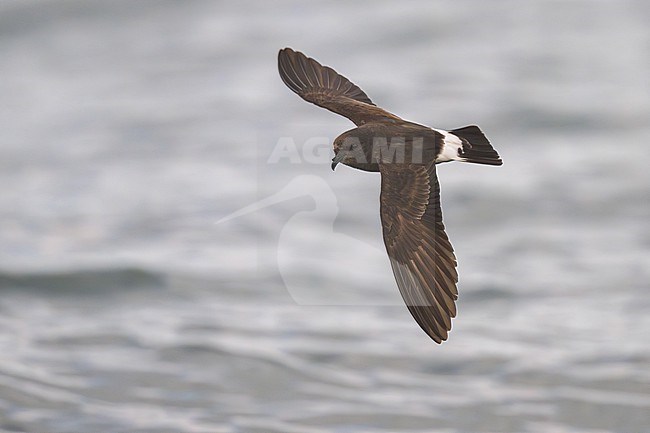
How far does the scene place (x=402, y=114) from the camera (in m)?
20.2

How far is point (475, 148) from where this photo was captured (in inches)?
274

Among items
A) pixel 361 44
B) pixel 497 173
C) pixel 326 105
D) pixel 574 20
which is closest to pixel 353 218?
pixel 497 173

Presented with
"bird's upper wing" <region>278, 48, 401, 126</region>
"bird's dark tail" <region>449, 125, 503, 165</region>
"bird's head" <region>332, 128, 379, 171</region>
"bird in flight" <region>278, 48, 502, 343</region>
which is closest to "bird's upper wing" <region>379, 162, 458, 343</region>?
"bird in flight" <region>278, 48, 502, 343</region>

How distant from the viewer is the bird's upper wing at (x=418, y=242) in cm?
672

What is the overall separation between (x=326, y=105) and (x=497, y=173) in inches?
441

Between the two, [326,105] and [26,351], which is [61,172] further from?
[326,105]

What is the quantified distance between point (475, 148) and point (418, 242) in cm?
63

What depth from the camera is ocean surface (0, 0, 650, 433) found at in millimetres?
13312

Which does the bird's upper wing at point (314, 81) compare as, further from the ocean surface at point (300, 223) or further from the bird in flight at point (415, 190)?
the ocean surface at point (300, 223)

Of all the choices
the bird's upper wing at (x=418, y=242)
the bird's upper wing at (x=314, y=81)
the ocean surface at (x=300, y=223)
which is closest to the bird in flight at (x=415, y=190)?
the bird's upper wing at (x=418, y=242)

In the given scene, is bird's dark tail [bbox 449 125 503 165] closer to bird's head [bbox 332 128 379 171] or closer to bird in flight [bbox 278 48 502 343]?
bird in flight [bbox 278 48 502 343]

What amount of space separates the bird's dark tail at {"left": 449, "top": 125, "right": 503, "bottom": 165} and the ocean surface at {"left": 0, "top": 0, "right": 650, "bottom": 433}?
592 centimetres

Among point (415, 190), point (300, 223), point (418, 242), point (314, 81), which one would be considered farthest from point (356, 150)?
point (300, 223)

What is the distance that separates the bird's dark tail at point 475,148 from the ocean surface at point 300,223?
233 inches
